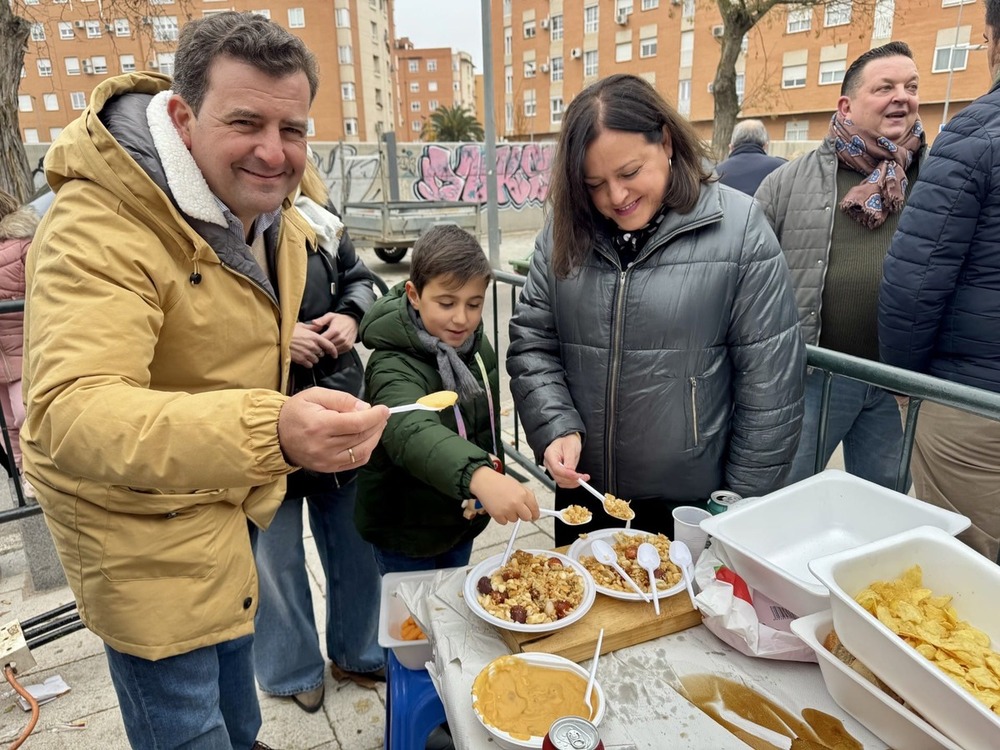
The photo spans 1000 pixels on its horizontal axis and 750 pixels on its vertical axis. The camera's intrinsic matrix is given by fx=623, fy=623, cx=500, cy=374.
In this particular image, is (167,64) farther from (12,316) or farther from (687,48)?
(687,48)

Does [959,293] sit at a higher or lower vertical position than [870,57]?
lower

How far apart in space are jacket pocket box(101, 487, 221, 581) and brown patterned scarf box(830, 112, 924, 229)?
274 centimetres

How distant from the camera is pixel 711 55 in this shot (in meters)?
37.7

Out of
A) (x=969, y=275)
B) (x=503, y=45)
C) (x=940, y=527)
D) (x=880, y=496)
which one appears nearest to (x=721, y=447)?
(x=880, y=496)

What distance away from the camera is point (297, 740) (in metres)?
2.33

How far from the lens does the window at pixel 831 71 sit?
32.6 m

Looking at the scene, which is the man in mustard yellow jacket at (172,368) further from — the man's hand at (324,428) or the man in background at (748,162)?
the man in background at (748,162)

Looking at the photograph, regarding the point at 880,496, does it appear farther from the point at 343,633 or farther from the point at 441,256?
the point at 343,633

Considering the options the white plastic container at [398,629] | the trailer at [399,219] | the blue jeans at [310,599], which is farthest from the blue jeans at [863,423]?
the trailer at [399,219]

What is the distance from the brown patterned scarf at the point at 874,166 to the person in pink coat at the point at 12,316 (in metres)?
3.97

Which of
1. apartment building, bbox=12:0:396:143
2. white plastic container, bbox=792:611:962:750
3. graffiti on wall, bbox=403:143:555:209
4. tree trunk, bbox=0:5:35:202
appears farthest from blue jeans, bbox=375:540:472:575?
apartment building, bbox=12:0:396:143

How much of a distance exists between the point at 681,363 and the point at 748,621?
821mm

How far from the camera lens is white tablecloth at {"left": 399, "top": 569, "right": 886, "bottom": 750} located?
45.3 inches

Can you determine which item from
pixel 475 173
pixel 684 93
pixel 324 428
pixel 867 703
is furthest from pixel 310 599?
pixel 684 93
